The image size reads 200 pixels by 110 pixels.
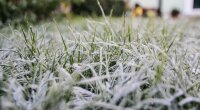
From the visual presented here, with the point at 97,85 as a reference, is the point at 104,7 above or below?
below

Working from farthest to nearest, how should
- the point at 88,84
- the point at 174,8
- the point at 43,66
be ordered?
the point at 174,8, the point at 43,66, the point at 88,84

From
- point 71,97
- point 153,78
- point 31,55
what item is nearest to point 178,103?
point 153,78

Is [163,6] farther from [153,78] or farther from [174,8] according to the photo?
[153,78]

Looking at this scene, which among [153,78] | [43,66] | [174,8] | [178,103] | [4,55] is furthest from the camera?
[174,8]

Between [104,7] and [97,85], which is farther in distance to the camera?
[104,7]

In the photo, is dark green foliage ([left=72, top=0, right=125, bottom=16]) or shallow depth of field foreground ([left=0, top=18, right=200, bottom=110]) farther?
dark green foliage ([left=72, top=0, right=125, bottom=16])

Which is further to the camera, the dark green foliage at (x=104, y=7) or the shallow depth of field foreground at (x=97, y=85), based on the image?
the dark green foliage at (x=104, y=7)

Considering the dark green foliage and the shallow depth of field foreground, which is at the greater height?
the shallow depth of field foreground

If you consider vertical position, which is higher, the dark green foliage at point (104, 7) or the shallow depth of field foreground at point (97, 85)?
the shallow depth of field foreground at point (97, 85)

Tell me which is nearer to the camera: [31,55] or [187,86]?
[187,86]

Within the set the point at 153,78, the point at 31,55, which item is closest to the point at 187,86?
the point at 153,78
